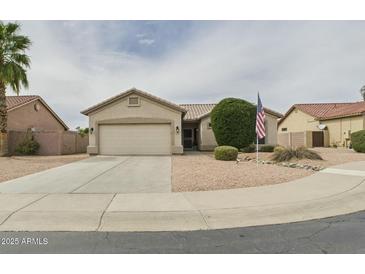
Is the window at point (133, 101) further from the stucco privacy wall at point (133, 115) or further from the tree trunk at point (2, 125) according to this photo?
the tree trunk at point (2, 125)

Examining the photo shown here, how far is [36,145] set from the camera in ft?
66.6

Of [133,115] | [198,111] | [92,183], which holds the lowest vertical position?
[92,183]

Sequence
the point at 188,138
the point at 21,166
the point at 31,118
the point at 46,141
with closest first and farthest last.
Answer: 1. the point at 21,166
2. the point at 46,141
3. the point at 31,118
4. the point at 188,138

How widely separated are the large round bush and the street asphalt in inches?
507

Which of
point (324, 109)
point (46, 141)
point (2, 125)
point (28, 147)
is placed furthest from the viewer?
point (324, 109)

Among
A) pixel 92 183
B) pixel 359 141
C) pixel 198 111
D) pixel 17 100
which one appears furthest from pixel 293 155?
pixel 17 100

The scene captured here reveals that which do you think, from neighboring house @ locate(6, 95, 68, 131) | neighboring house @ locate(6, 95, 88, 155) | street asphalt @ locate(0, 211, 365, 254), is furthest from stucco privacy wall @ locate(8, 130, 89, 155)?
street asphalt @ locate(0, 211, 365, 254)

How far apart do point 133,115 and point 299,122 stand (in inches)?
998

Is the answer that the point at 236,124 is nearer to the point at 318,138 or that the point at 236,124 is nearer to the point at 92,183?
the point at 92,183

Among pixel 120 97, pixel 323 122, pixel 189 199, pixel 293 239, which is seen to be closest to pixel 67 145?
pixel 120 97

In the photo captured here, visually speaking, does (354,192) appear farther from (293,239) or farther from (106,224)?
(106,224)

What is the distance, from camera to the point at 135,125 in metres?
18.8

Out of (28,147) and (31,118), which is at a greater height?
(31,118)

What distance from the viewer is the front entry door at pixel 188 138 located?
26281 millimetres
